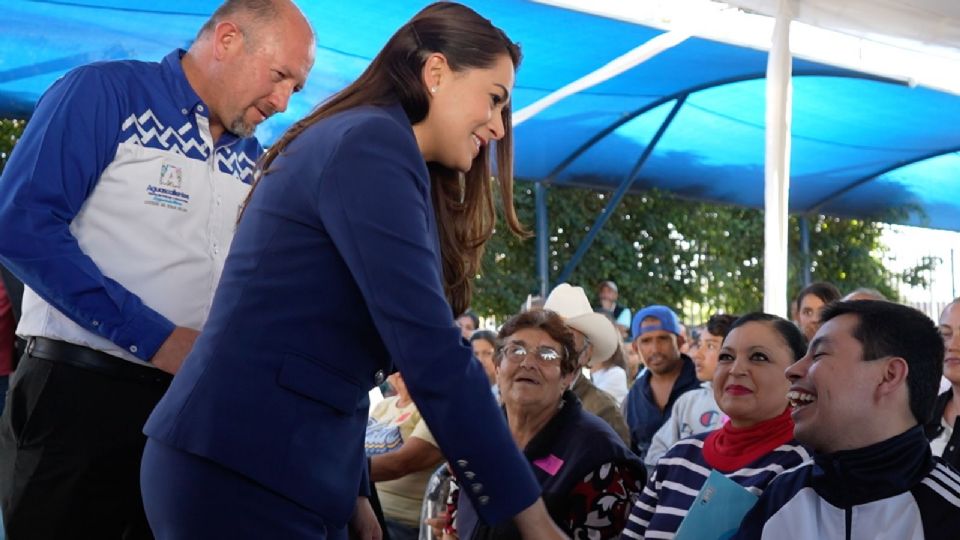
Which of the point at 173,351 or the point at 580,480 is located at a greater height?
the point at 173,351

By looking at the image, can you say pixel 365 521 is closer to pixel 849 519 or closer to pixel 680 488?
pixel 849 519

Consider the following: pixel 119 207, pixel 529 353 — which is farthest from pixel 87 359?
pixel 529 353

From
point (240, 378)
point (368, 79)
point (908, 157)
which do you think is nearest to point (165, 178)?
point (368, 79)

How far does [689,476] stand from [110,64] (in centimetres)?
177

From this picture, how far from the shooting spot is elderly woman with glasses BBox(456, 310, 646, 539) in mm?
3480

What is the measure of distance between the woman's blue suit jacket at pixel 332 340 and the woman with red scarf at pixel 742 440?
149 centimetres

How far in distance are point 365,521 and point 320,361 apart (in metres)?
0.61

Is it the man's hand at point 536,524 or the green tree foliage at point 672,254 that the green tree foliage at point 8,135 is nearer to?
the green tree foliage at point 672,254

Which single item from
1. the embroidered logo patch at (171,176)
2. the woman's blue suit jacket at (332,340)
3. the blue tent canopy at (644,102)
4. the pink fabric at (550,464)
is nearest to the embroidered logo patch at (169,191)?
the embroidered logo patch at (171,176)

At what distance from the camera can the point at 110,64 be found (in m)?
2.25

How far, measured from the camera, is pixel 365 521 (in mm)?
2111

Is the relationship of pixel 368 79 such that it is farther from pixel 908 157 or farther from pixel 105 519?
pixel 908 157

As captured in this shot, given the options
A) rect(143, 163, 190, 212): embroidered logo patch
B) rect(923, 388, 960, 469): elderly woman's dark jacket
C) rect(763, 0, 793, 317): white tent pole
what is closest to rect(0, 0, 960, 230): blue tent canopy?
rect(763, 0, 793, 317): white tent pole

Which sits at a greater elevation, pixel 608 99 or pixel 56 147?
pixel 608 99
